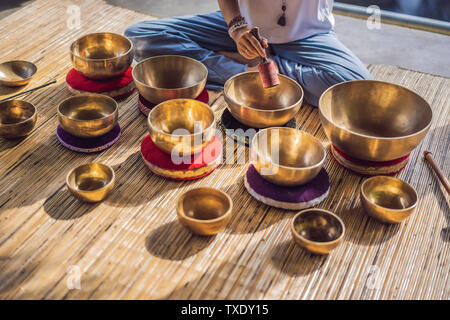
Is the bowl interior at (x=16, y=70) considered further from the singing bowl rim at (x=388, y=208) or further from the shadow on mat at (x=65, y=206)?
the singing bowl rim at (x=388, y=208)

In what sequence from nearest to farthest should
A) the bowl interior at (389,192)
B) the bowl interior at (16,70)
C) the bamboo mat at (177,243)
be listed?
1. the bamboo mat at (177,243)
2. the bowl interior at (389,192)
3. the bowl interior at (16,70)

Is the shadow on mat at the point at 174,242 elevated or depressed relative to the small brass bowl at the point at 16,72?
depressed

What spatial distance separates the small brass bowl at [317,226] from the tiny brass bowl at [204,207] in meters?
0.22

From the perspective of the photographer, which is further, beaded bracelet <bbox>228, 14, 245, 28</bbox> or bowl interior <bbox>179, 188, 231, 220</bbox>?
beaded bracelet <bbox>228, 14, 245, 28</bbox>

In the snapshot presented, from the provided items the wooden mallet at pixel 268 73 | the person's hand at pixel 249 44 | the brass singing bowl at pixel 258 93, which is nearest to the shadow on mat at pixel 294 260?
the brass singing bowl at pixel 258 93

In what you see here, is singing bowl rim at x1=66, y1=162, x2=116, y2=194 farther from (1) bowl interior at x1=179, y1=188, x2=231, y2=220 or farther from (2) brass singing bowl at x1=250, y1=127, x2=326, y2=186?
(2) brass singing bowl at x1=250, y1=127, x2=326, y2=186

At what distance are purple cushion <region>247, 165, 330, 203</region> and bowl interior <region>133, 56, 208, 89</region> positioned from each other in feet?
2.12

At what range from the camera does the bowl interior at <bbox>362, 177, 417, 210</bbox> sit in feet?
5.28

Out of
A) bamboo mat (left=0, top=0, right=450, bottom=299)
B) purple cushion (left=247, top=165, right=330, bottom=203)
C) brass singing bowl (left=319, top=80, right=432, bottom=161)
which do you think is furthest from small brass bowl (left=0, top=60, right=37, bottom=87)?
brass singing bowl (left=319, top=80, right=432, bottom=161)

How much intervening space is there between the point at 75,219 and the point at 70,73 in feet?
3.01

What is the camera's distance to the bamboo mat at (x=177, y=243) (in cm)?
136

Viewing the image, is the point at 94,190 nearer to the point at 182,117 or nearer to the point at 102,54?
the point at 182,117

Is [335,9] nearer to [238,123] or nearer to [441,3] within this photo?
[441,3]

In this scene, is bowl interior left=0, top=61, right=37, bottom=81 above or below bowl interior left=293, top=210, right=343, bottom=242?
above
